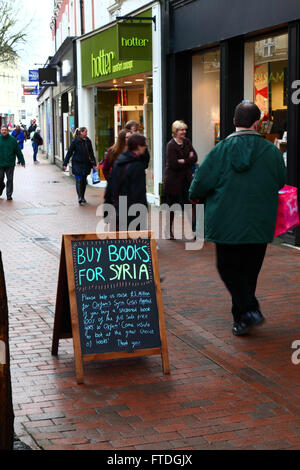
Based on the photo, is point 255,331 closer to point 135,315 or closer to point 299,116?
point 135,315

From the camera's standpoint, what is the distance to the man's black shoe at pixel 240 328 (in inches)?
242

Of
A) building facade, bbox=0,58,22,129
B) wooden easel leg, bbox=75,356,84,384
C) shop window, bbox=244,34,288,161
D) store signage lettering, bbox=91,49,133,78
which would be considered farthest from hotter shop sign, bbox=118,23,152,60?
building facade, bbox=0,58,22,129

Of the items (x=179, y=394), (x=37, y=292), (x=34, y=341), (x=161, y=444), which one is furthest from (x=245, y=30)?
(x=161, y=444)

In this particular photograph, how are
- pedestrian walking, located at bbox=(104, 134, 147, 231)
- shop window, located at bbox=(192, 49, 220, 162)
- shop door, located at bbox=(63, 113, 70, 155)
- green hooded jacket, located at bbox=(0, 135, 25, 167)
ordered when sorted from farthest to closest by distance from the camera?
shop door, located at bbox=(63, 113, 70, 155)
green hooded jacket, located at bbox=(0, 135, 25, 167)
shop window, located at bbox=(192, 49, 220, 162)
pedestrian walking, located at bbox=(104, 134, 147, 231)

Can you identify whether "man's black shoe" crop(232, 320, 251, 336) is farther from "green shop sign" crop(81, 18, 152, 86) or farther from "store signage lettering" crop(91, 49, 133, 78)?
"store signage lettering" crop(91, 49, 133, 78)

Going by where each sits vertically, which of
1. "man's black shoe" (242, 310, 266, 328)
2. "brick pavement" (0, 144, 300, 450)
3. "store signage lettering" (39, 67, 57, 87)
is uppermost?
"store signage lettering" (39, 67, 57, 87)

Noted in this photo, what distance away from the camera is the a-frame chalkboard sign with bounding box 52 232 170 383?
530 cm

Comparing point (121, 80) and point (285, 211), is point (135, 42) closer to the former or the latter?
point (121, 80)

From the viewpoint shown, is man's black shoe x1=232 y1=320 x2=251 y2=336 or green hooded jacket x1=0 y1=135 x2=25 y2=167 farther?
green hooded jacket x1=0 y1=135 x2=25 y2=167

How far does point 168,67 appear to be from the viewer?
1513 cm

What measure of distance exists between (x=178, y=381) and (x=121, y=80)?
48.6 feet

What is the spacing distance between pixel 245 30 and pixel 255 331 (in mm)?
6634

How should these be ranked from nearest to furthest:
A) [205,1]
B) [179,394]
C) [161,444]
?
[161,444], [179,394], [205,1]

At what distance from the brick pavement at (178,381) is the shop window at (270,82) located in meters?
3.25
